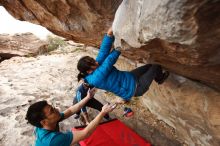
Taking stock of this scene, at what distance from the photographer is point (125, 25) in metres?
3.00

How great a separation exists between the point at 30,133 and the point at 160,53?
4.17 metres

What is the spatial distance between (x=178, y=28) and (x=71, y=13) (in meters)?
3.49

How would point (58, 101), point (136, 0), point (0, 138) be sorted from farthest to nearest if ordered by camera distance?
1. point (58, 101)
2. point (0, 138)
3. point (136, 0)

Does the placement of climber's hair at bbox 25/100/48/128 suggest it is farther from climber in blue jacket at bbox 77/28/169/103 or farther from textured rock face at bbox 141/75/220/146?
textured rock face at bbox 141/75/220/146

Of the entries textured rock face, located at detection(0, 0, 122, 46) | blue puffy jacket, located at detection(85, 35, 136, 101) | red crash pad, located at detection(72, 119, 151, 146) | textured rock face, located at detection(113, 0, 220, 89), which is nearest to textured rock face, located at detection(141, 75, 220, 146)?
red crash pad, located at detection(72, 119, 151, 146)

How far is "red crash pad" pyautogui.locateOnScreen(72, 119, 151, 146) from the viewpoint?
501 centimetres

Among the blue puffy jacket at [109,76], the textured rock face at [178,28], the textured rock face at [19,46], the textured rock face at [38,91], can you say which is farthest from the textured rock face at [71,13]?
the textured rock face at [19,46]

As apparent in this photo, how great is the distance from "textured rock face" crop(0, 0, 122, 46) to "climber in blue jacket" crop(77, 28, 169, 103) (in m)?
0.86

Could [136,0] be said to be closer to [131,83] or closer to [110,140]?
[131,83]

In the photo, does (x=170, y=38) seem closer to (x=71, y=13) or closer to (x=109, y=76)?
(x=109, y=76)

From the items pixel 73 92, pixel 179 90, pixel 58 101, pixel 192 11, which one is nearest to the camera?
pixel 192 11

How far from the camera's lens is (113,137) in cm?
519

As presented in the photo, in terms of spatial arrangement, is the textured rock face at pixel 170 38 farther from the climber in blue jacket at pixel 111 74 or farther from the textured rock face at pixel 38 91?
the textured rock face at pixel 38 91

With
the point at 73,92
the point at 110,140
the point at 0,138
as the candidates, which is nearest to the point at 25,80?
the point at 73,92
